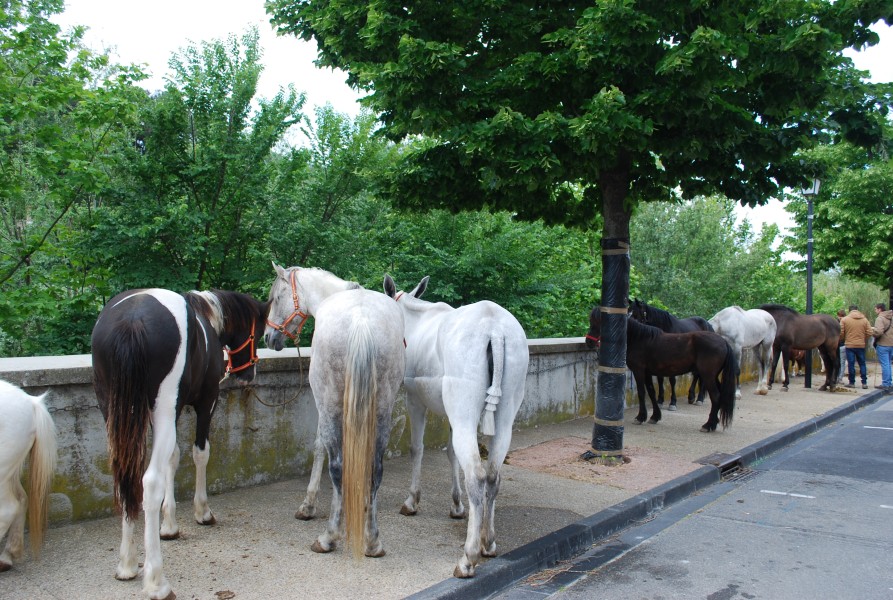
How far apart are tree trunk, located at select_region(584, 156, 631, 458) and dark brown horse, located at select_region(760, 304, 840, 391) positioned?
10093 millimetres

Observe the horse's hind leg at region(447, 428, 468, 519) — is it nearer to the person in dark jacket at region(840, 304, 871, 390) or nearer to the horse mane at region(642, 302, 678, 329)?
the horse mane at region(642, 302, 678, 329)

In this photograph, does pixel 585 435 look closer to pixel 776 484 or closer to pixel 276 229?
pixel 776 484

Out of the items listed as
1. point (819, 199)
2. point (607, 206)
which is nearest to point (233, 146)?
point (607, 206)

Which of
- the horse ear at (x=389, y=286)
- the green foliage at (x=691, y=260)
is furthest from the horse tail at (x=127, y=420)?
the green foliage at (x=691, y=260)

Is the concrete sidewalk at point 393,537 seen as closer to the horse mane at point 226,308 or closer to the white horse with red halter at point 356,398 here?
the white horse with red halter at point 356,398

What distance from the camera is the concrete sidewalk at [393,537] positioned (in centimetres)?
387

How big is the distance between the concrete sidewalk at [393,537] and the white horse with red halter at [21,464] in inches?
8.6

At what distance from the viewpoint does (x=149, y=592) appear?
141 inches

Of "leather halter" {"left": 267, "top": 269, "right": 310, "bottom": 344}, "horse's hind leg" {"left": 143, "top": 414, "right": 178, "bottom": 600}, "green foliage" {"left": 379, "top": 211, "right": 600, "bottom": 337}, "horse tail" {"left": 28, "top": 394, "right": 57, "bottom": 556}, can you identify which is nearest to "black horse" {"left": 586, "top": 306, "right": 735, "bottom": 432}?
"green foliage" {"left": 379, "top": 211, "right": 600, "bottom": 337}

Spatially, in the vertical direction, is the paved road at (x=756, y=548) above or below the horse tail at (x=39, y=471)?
below

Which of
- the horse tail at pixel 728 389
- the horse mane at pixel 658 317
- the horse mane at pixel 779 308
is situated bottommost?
the horse tail at pixel 728 389

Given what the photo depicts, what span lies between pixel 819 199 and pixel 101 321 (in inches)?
1057

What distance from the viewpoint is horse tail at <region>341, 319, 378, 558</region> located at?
13.5ft

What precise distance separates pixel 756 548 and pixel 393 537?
2.85m
